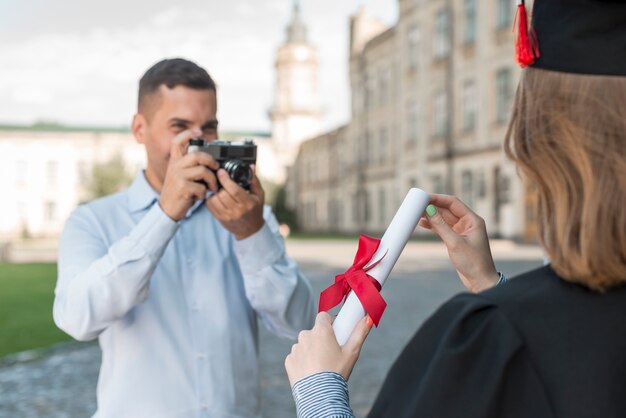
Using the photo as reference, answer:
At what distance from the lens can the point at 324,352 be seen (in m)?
1.29

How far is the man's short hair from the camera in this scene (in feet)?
8.01

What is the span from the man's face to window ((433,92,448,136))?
101ft

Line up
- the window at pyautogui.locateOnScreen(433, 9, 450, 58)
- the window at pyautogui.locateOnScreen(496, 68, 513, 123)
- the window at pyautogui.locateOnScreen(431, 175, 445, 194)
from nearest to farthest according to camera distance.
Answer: the window at pyautogui.locateOnScreen(496, 68, 513, 123) < the window at pyautogui.locateOnScreen(433, 9, 450, 58) < the window at pyautogui.locateOnScreen(431, 175, 445, 194)

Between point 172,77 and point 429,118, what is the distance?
106 ft

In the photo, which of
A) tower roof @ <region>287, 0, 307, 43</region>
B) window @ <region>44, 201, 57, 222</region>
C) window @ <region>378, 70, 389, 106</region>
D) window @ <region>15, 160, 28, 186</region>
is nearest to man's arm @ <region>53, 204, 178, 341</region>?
window @ <region>378, 70, 389, 106</region>

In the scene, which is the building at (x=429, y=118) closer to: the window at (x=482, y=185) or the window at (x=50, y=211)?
the window at (x=482, y=185)

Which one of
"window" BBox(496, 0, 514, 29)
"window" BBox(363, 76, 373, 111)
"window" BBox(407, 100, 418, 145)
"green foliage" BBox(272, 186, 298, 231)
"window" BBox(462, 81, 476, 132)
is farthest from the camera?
"green foliage" BBox(272, 186, 298, 231)

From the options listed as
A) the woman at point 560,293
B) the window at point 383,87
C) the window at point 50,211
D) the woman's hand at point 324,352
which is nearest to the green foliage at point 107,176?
the window at point 383,87

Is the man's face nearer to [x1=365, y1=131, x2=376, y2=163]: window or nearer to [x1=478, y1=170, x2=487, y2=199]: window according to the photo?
[x1=478, y1=170, x2=487, y2=199]: window

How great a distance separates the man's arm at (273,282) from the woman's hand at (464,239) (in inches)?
31.4

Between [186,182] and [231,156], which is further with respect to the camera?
[231,156]

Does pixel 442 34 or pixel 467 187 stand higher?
pixel 442 34

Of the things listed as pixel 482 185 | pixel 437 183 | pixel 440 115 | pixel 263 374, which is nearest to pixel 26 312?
pixel 263 374

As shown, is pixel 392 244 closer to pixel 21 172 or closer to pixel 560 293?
pixel 560 293
